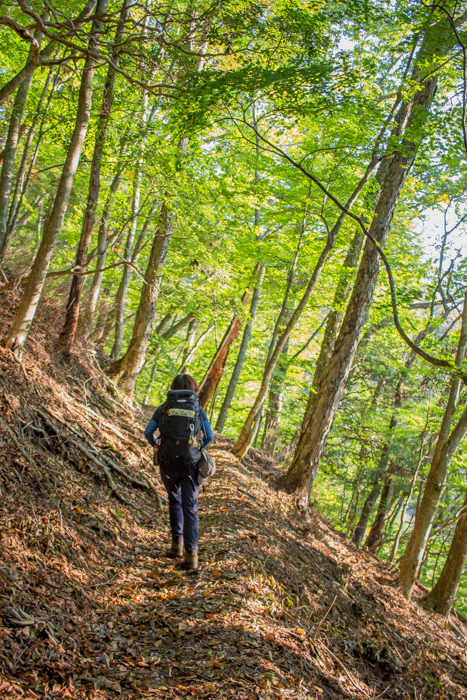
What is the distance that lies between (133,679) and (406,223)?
1722 cm

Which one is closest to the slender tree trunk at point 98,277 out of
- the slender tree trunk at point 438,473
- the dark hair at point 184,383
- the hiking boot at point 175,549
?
the dark hair at point 184,383

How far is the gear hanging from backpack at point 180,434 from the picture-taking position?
4.60 meters

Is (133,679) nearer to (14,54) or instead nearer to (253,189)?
(253,189)

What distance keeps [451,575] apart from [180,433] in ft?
25.8

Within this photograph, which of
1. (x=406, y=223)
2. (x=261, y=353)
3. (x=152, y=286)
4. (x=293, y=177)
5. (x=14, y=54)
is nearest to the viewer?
(x=152, y=286)

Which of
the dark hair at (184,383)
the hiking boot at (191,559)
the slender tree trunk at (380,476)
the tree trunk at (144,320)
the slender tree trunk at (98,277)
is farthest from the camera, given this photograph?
the slender tree trunk at (380,476)

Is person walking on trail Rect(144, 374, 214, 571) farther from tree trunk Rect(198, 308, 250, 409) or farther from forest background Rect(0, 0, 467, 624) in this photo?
tree trunk Rect(198, 308, 250, 409)

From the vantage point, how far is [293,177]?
33.6ft

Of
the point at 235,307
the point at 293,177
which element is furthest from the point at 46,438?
the point at 293,177

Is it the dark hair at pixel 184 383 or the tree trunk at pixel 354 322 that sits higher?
the tree trunk at pixel 354 322

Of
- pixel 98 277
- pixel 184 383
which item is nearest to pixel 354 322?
pixel 184 383

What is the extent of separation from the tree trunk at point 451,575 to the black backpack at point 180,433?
737 cm

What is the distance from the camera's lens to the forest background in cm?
587

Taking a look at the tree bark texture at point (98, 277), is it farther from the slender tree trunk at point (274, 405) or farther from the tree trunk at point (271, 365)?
the slender tree trunk at point (274, 405)
